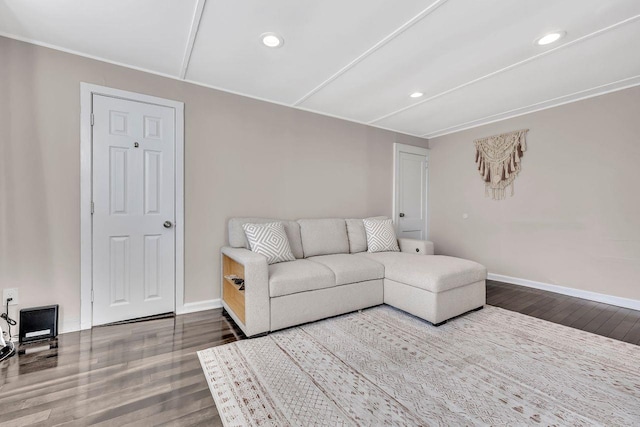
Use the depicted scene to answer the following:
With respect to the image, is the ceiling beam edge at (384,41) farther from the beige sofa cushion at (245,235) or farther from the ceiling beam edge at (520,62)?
the beige sofa cushion at (245,235)

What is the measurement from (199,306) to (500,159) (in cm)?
439

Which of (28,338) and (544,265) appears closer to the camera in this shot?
(28,338)

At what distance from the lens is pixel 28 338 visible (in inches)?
84.7

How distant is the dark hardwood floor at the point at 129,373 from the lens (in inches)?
55.7

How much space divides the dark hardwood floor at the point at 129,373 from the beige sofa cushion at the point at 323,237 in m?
1.19

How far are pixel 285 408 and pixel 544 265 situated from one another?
3812 mm

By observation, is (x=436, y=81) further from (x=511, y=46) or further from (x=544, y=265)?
(x=544, y=265)

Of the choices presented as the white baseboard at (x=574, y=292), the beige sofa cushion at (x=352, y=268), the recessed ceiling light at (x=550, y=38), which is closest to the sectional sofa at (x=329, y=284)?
the beige sofa cushion at (x=352, y=268)

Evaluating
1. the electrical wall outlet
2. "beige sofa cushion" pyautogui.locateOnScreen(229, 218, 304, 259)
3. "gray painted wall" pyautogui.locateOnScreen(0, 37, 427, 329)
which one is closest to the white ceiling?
"gray painted wall" pyautogui.locateOnScreen(0, 37, 427, 329)

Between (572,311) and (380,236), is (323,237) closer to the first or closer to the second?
(380,236)

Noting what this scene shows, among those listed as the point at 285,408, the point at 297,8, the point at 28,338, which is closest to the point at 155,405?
the point at 285,408

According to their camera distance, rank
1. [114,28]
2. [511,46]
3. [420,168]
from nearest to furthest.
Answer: [114,28] < [511,46] < [420,168]

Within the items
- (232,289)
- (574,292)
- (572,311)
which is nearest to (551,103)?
(574,292)

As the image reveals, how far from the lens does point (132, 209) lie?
2596mm
